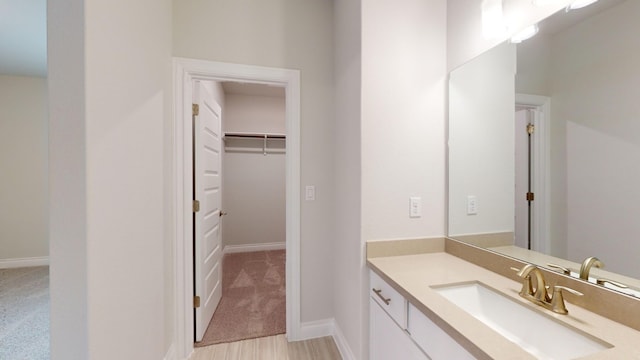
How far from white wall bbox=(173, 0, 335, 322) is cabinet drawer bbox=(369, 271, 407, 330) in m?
0.70

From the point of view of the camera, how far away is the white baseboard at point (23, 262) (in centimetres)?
335

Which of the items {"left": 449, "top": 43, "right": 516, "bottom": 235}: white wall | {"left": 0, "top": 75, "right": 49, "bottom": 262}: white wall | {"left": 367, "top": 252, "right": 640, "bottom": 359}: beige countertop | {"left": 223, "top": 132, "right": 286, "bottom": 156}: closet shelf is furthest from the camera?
{"left": 223, "top": 132, "right": 286, "bottom": 156}: closet shelf

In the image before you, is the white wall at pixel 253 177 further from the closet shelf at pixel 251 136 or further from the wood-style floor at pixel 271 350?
the wood-style floor at pixel 271 350

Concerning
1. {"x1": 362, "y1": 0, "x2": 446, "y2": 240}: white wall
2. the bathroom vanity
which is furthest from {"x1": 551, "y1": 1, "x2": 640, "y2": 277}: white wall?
{"x1": 362, "y1": 0, "x2": 446, "y2": 240}: white wall

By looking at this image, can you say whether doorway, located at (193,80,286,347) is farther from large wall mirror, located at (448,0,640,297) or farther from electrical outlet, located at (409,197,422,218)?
large wall mirror, located at (448,0,640,297)

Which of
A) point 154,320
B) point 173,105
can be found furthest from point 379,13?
point 154,320

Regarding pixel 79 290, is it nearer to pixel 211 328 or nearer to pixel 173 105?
pixel 173 105

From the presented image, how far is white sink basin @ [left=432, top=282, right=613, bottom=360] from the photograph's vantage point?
30.0 inches

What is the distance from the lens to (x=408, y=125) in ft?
4.95

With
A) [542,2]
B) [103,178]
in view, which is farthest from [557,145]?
[103,178]

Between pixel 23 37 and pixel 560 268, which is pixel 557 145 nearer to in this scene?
pixel 560 268

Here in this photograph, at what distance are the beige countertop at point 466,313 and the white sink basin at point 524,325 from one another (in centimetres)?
2

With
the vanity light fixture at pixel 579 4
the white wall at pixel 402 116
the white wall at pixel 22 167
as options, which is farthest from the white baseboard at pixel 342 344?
the white wall at pixel 22 167

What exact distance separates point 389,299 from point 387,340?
8.3 inches
